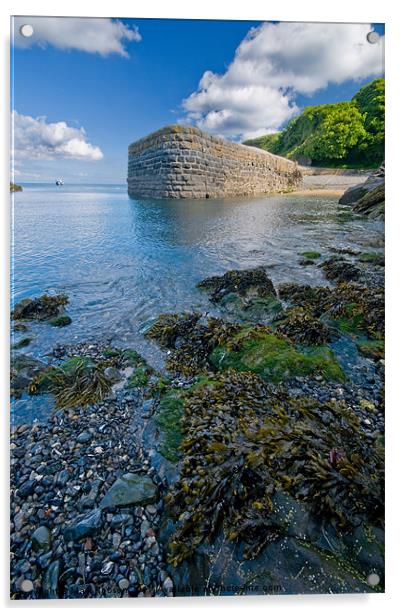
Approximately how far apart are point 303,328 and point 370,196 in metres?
1.33

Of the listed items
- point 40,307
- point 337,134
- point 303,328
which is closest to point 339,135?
point 337,134

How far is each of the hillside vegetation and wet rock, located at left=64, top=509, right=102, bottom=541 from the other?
10.6 feet

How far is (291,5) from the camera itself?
2.42 m

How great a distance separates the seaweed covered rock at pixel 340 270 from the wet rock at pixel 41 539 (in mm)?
2894

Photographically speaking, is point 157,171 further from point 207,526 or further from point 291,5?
point 207,526

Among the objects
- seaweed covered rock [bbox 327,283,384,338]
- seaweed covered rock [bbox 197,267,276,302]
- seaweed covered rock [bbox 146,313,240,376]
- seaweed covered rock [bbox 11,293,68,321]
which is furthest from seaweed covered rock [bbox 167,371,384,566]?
seaweed covered rock [bbox 11,293,68,321]

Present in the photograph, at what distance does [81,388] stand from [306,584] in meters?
1.73

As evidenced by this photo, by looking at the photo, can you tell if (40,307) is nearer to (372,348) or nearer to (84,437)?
(84,437)

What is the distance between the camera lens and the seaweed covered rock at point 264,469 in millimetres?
1610

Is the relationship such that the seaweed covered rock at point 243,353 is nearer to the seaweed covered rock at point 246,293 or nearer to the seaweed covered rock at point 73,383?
the seaweed covered rock at point 246,293

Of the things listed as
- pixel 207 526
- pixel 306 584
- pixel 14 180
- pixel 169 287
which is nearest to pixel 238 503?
pixel 207 526

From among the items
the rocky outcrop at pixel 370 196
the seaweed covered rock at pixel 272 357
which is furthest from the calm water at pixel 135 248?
the seaweed covered rock at pixel 272 357

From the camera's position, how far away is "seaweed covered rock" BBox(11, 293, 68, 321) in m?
2.42

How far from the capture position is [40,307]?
260cm
